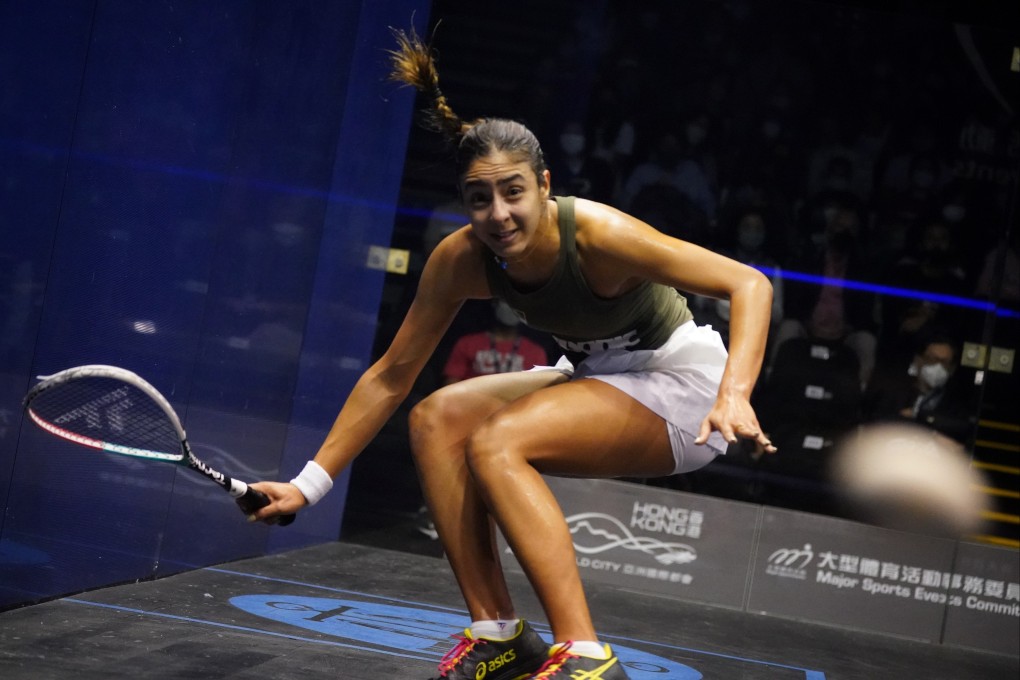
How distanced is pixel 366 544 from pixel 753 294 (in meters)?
3.59

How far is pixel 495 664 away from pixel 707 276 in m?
0.93

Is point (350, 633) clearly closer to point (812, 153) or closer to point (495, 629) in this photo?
point (495, 629)

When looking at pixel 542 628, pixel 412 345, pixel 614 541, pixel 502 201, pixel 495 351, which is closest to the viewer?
pixel 502 201

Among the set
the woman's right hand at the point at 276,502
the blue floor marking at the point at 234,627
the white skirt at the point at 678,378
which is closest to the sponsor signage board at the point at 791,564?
the blue floor marking at the point at 234,627

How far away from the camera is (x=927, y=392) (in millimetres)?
5832

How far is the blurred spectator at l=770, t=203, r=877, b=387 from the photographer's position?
5.85 m

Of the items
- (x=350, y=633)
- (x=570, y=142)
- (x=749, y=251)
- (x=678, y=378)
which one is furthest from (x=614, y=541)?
(x=678, y=378)

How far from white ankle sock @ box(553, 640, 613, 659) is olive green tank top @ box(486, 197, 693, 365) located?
26.0 inches

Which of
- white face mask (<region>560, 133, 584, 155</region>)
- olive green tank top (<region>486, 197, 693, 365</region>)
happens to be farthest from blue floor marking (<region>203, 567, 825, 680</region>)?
white face mask (<region>560, 133, 584, 155</region>)

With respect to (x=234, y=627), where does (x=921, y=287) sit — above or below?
above

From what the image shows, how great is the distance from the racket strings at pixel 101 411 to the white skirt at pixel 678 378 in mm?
1080

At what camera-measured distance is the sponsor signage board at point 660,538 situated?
549 centimetres

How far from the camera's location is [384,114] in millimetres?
5414

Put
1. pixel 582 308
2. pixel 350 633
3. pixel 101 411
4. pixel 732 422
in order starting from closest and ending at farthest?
pixel 732 422
pixel 582 308
pixel 101 411
pixel 350 633
